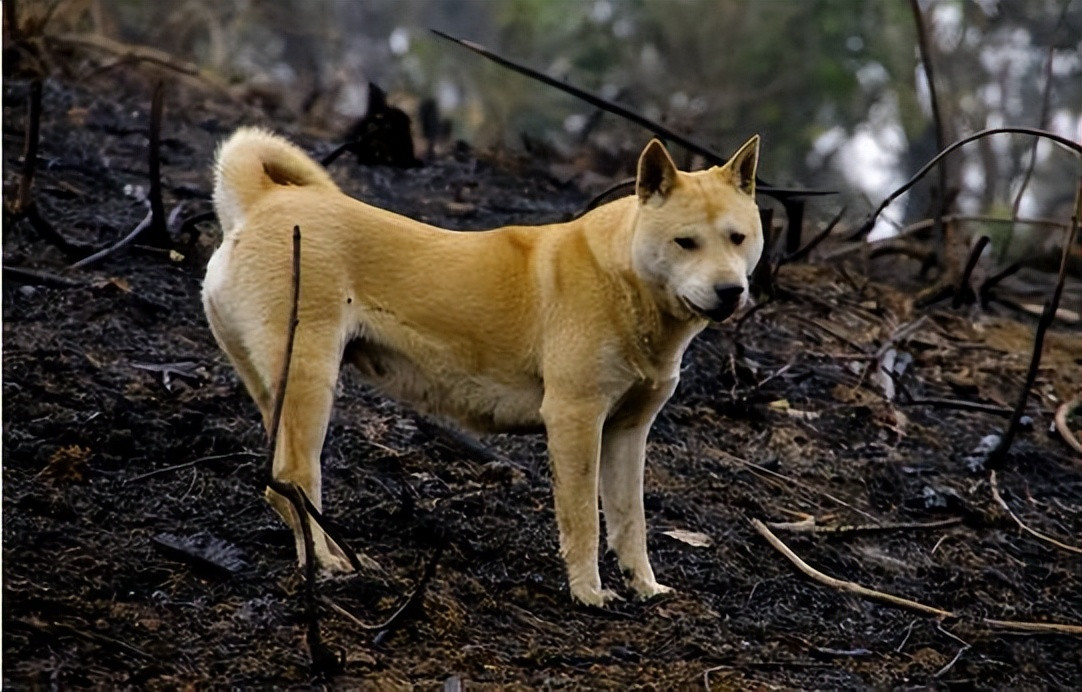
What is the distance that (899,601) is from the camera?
5168 millimetres

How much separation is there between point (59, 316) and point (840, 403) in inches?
162

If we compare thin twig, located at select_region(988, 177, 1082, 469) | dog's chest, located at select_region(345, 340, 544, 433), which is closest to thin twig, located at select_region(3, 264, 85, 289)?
dog's chest, located at select_region(345, 340, 544, 433)

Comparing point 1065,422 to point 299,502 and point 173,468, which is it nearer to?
point 173,468

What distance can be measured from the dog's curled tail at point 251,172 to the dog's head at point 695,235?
4.31ft

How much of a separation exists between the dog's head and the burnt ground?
1184 millimetres

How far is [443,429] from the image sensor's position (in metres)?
6.10

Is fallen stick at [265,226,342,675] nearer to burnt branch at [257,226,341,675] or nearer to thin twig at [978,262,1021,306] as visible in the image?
burnt branch at [257,226,341,675]

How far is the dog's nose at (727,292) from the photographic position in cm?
428

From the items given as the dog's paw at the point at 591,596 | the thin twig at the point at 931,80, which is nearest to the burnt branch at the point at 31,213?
the dog's paw at the point at 591,596

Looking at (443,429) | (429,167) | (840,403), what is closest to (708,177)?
(443,429)

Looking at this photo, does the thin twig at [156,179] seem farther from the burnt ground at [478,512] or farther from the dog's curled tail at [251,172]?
the dog's curled tail at [251,172]

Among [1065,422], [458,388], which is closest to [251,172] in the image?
[458,388]

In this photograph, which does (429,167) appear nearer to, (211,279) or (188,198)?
(188,198)

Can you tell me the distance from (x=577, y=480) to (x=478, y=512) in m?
0.91
